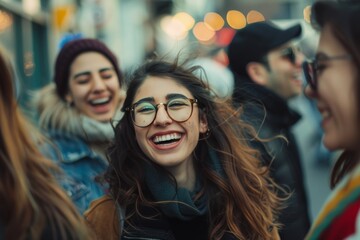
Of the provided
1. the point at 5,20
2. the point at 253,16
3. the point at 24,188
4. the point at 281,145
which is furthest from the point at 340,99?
the point at 253,16

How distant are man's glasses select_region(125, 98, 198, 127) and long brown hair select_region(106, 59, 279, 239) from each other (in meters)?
0.13

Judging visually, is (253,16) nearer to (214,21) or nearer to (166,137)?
(214,21)

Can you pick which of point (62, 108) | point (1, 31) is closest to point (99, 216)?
point (62, 108)

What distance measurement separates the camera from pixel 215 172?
2641 mm

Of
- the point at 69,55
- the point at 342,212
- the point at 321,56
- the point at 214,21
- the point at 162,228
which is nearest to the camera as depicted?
the point at 342,212

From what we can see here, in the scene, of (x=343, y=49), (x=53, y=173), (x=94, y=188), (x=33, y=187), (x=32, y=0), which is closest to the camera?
(x=343, y=49)

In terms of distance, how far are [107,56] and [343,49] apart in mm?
2558

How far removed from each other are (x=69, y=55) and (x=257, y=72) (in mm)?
1412

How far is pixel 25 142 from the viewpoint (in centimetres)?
178

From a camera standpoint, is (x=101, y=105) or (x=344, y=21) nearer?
(x=344, y=21)

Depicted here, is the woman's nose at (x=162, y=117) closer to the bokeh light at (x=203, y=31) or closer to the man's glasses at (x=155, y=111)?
the man's glasses at (x=155, y=111)

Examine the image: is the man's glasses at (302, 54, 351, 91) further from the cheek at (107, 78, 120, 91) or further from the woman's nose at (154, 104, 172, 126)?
the cheek at (107, 78, 120, 91)

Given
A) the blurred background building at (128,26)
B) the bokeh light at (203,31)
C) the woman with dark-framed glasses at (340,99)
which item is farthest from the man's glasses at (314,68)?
the bokeh light at (203,31)

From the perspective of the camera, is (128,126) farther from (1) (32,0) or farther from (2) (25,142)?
(1) (32,0)
